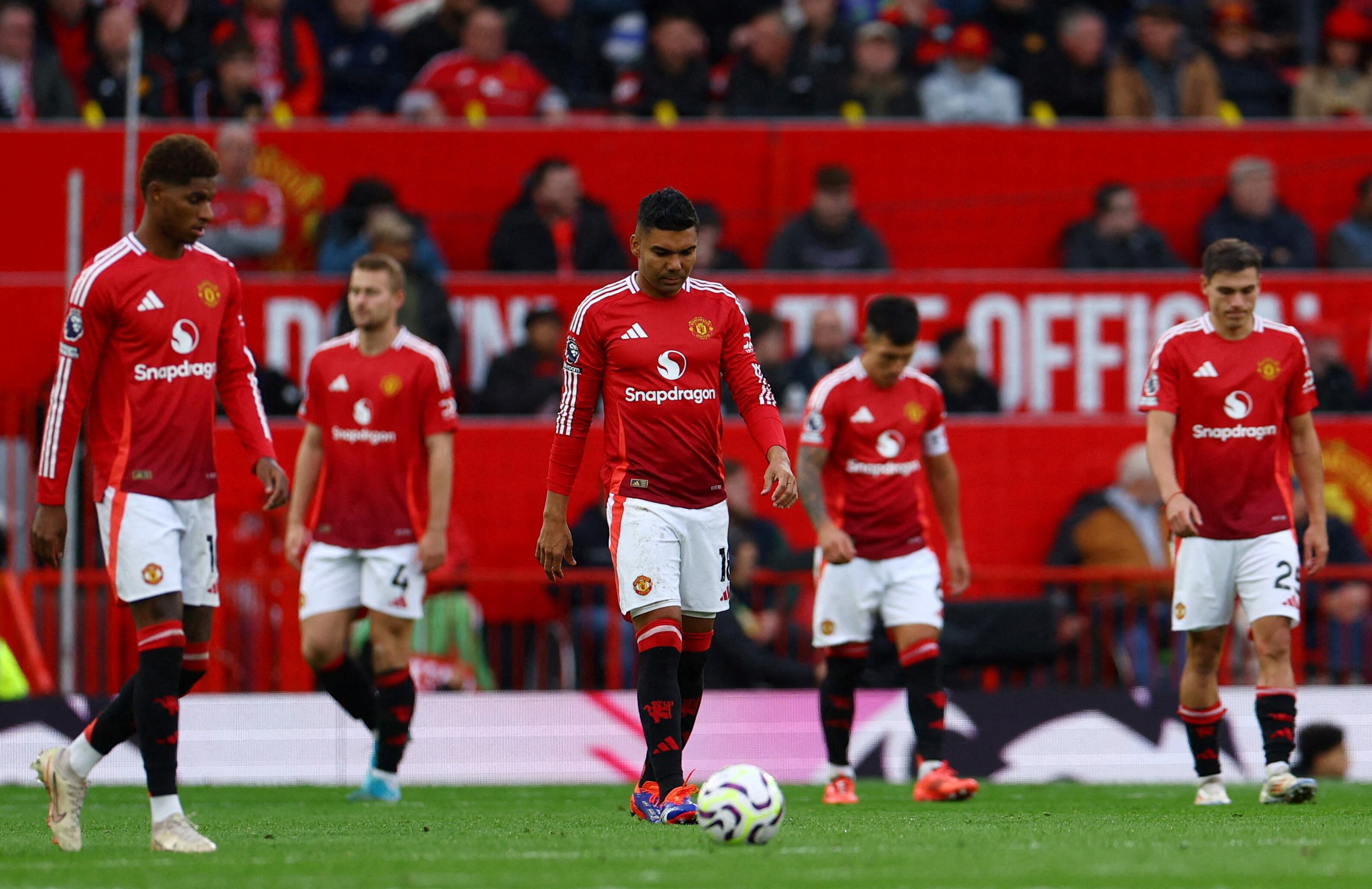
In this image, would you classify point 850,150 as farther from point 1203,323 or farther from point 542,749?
point 1203,323

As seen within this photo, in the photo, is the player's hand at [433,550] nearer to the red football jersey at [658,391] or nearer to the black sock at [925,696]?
the red football jersey at [658,391]

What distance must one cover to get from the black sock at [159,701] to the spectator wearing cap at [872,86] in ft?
38.4

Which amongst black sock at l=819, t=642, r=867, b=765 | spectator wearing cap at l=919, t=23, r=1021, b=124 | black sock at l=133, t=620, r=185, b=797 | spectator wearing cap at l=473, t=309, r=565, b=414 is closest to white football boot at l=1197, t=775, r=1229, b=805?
black sock at l=819, t=642, r=867, b=765

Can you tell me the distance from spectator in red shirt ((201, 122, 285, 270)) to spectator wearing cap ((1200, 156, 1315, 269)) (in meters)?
7.83

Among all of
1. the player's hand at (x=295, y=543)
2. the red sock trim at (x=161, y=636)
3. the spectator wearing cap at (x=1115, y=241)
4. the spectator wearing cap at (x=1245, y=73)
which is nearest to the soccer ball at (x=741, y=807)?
the red sock trim at (x=161, y=636)

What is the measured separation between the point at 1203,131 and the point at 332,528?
10.1 m

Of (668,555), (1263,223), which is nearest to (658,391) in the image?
(668,555)

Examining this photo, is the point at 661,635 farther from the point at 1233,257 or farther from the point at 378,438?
the point at 1233,257

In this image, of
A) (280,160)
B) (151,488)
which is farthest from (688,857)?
(280,160)

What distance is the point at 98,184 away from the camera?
16594 millimetres

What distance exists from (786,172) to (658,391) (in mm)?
9600

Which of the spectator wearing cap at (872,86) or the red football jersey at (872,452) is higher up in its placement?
the spectator wearing cap at (872,86)

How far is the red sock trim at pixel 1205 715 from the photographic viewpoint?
9422mm

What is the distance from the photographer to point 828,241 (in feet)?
52.6
